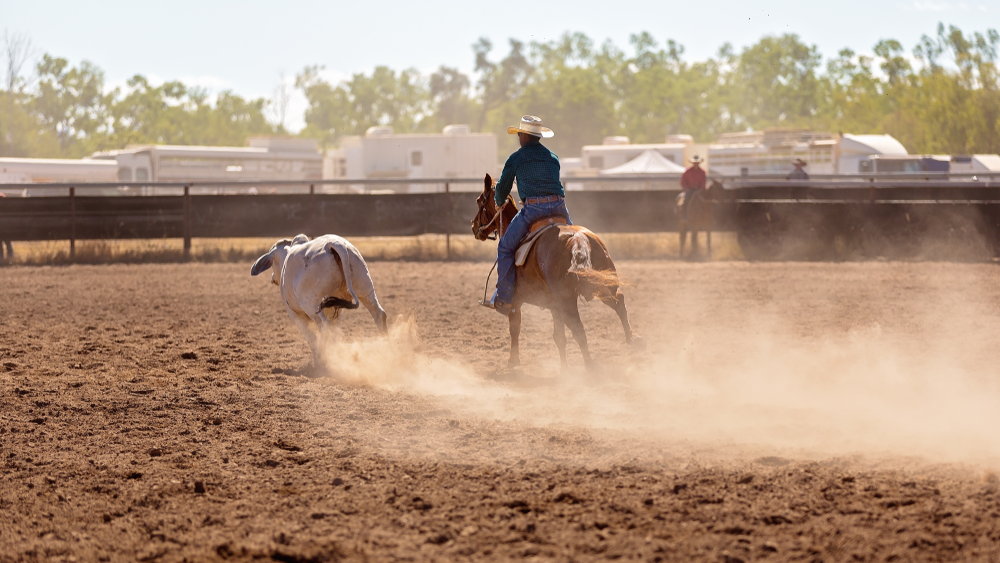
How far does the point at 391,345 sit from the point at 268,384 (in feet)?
3.55

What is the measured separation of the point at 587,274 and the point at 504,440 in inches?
71.3

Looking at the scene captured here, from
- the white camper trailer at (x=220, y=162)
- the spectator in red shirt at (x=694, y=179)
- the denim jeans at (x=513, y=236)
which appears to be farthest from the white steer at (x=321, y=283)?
the white camper trailer at (x=220, y=162)

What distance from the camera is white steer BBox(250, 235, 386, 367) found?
705 cm

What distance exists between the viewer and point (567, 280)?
6.64 metres

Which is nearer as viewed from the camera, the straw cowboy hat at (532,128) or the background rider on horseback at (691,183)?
the straw cowboy hat at (532,128)

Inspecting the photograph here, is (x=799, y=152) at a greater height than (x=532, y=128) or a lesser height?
greater

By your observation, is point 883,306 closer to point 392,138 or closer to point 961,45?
point 392,138

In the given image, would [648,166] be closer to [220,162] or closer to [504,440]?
[220,162]

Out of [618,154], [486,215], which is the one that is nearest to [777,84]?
[618,154]

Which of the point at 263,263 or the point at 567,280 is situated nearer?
the point at 567,280

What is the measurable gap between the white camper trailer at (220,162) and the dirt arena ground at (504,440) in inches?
929

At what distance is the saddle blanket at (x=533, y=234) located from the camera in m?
6.91

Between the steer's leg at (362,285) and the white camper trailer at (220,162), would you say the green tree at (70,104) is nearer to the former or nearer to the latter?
the white camper trailer at (220,162)

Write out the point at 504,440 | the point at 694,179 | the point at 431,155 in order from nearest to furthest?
the point at 504,440 < the point at 694,179 < the point at 431,155
